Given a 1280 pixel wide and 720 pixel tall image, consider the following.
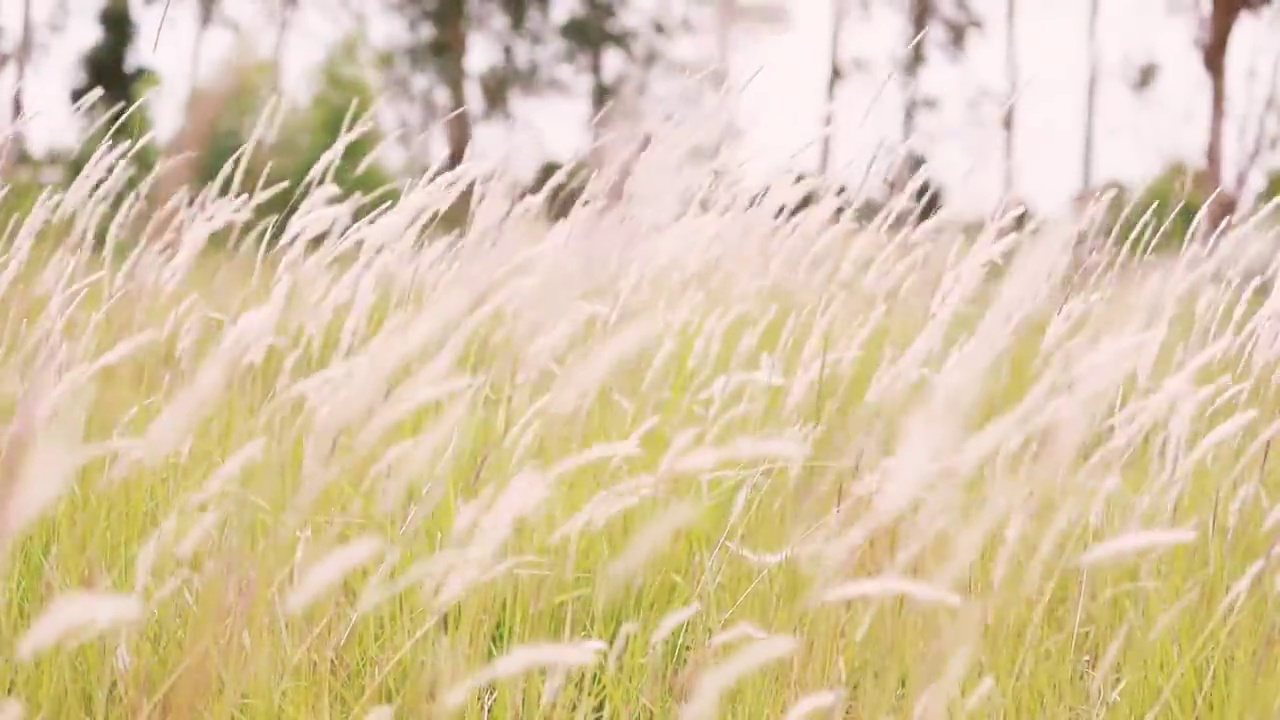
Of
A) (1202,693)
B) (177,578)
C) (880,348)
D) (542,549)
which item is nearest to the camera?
(177,578)

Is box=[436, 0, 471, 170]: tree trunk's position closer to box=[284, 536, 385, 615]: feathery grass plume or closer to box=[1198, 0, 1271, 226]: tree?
box=[1198, 0, 1271, 226]: tree

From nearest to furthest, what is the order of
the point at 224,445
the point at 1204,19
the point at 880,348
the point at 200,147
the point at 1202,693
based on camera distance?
the point at 200,147
the point at 1202,693
the point at 224,445
the point at 880,348
the point at 1204,19

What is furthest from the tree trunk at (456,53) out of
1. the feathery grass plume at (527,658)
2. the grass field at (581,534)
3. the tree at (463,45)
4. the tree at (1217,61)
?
the feathery grass plume at (527,658)

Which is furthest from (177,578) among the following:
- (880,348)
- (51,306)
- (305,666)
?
(880,348)

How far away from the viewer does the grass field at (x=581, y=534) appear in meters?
1.20

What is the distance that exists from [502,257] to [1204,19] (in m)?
11.6

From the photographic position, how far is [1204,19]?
11.6 metres

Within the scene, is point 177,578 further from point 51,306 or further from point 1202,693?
point 1202,693

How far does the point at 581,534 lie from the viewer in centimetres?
175

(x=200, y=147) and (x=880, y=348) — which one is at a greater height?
(x=200, y=147)

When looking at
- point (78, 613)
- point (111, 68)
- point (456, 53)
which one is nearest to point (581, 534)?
point (78, 613)

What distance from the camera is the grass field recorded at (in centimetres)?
120

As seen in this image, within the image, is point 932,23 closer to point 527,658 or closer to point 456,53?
point 456,53

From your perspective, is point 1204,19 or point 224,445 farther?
point 1204,19
